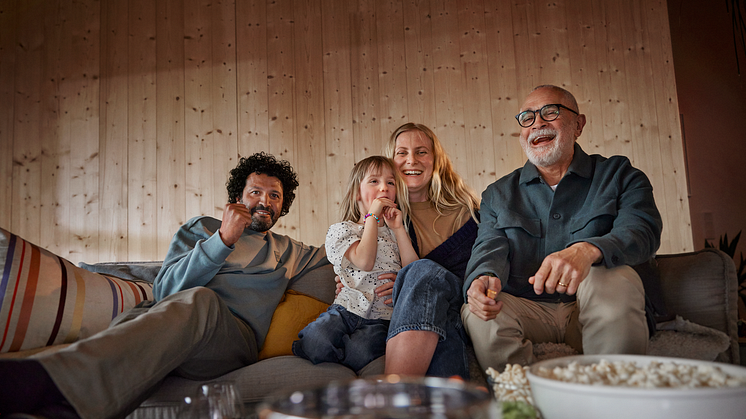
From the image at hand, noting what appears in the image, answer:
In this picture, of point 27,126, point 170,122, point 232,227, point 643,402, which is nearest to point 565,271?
point 643,402

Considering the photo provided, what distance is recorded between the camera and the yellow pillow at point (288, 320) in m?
1.94

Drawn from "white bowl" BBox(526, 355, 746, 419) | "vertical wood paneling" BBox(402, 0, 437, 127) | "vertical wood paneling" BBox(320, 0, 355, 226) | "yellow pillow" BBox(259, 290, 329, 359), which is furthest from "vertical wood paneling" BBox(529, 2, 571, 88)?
"white bowl" BBox(526, 355, 746, 419)

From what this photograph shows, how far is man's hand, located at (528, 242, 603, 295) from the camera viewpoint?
1.40m

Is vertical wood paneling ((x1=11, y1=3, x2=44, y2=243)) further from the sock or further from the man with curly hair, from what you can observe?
the sock

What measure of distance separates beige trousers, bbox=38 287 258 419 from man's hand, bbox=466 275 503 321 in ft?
2.61

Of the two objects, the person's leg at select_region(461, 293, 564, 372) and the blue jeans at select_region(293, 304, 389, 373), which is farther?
the blue jeans at select_region(293, 304, 389, 373)

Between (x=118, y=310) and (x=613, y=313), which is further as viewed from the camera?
(x=118, y=310)

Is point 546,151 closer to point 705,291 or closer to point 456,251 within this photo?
point 456,251

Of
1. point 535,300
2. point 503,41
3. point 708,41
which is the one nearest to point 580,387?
point 535,300

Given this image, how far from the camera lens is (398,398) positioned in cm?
54

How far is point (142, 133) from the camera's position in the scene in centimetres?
378

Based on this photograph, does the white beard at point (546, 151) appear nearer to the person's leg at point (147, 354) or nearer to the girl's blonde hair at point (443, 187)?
the girl's blonde hair at point (443, 187)

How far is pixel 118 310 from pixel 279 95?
85.3 inches

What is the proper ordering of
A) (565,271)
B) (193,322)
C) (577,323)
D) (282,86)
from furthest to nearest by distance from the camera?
1. (282,86)
2. (577,323)
3. (193,322)
4. (565,271)
